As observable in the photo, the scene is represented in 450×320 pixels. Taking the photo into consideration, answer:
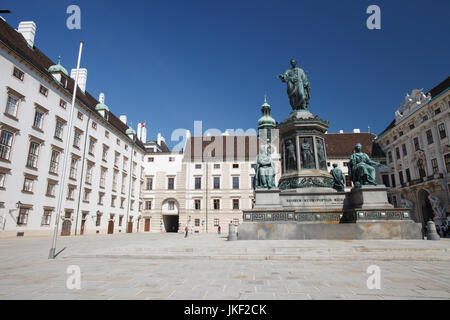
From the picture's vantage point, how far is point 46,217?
25031mm

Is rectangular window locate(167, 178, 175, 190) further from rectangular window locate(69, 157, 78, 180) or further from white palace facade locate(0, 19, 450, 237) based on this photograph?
rectangular window locate(69, 157, 78, 180)

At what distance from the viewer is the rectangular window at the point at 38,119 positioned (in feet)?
80.1

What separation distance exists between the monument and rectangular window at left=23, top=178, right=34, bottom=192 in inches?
839

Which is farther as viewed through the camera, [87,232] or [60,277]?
[87,232]

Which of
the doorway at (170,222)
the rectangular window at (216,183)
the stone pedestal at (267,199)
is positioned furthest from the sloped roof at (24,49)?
the doorway at (170,222)

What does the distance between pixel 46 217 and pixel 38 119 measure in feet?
31.6

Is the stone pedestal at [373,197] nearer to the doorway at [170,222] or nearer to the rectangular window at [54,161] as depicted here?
the rectangular window at [54,161]

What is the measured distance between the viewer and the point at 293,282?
481cm

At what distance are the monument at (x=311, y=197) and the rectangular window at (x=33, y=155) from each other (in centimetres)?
2202
